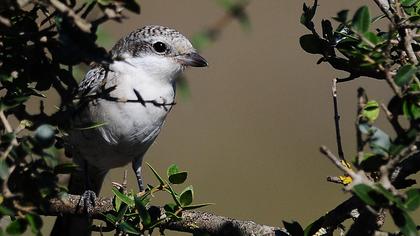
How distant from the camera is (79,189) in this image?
4547 mm

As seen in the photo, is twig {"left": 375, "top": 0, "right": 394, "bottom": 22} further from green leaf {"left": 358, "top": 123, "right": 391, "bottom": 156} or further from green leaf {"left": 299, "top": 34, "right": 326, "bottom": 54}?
green leaf {"left": 358, "top": 123, "right": 391, "bottom": 156}

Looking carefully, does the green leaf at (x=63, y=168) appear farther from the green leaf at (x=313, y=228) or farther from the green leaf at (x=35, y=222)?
the green leaf at (x=313, y=228)

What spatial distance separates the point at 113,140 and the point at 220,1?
2.32 m

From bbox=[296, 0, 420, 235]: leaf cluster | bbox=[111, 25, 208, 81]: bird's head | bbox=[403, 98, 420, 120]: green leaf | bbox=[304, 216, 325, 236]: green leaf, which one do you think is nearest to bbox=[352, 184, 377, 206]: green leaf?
bbox=[296, 0, 420, 235]: leaf cluster

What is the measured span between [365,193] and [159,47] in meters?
2.45

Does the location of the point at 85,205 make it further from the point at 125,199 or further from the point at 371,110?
the point at 371,110

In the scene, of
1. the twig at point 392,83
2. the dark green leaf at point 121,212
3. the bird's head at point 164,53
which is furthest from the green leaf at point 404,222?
the bird's head at point 164,53

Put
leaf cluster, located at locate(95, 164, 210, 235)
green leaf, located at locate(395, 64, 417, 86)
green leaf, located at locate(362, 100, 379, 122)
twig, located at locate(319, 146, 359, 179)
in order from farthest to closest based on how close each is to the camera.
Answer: leaf cluster, located at locate(95, 164, 210, 235) → green leaf, located at locate(362, 100, 379, 122) → green leaf, located at locate(395, 64, 417, 86) → twig, located at locate(319, 146, 359, 179)

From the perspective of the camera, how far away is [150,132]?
13.6 ft

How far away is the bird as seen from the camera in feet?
12.8

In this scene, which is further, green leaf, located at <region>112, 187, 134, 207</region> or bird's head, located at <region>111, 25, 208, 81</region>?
bird's head, located at <region>111, 25, 208, 81</region>

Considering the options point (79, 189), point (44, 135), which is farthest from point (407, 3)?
point (79, 189)

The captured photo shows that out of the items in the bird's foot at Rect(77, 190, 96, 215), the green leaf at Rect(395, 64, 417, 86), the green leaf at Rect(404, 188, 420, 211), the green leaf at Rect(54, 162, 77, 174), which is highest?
the green leaf at Rect(395, 64, 417, 86)

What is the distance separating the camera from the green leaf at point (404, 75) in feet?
6.74
